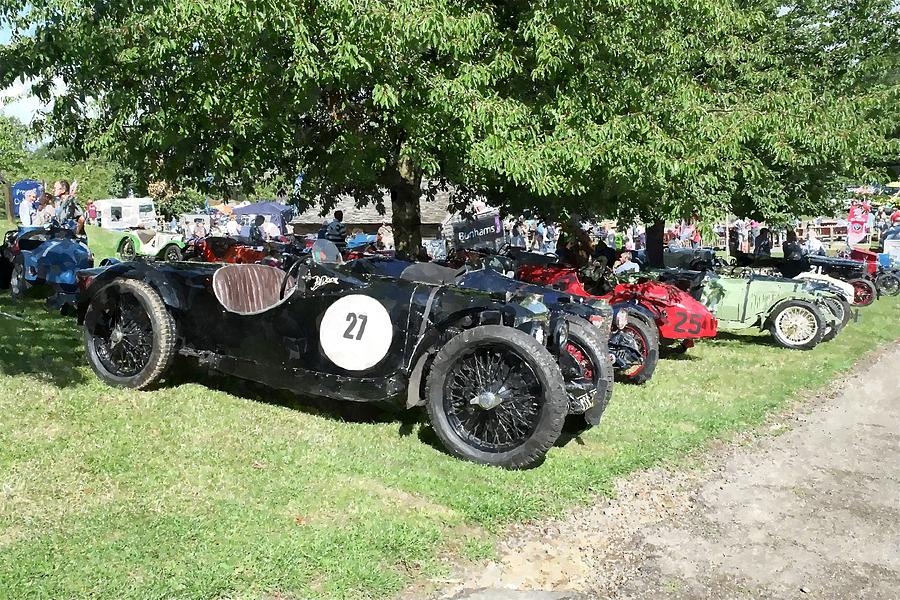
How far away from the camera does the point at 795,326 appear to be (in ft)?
40.0

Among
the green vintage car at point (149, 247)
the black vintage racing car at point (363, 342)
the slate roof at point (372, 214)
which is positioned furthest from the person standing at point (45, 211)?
the slate roof at point (372, 214)

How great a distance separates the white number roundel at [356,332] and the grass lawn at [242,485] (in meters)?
0.63

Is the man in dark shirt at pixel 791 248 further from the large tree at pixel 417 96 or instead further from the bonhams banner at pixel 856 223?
the bonhams banner at pixel 856 223

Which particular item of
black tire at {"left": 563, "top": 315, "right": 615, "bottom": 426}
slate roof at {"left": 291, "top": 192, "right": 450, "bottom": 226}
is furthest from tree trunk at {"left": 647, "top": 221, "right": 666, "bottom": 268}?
slate roof at {"left": 291, "top": 192, "right": 450, "bottom": 226}

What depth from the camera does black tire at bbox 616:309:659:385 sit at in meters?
8.94

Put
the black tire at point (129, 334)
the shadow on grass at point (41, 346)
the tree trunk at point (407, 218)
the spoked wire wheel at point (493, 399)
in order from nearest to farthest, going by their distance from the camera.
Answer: the spoked wire wheel at point (493, 399) < the black tire at point (129, 334) < the shadow on grass at point (41, 346) < the tree trunk at point (407, 218)

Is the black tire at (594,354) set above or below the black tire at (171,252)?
below

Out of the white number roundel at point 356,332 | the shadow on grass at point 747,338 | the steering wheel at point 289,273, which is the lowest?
the shadow on grass at point 747,338

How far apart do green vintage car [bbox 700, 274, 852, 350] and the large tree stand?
1430 millimetres

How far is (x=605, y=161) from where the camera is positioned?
8875 mm

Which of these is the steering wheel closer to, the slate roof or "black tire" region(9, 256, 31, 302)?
"black tire" region(9, 256, 31, 302)

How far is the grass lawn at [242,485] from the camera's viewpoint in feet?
13.1

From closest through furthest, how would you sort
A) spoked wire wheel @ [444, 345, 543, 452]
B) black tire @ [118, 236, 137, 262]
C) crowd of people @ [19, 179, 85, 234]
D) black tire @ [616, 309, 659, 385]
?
spoked wire wheel @ [444, 345, 543, 452], black tire @ [616, 309, 659, 385], crowd of people @ [19, 179, 85, 234], black tire @ [118, 236, 137, 262]

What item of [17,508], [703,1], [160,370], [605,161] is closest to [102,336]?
[160,370]
